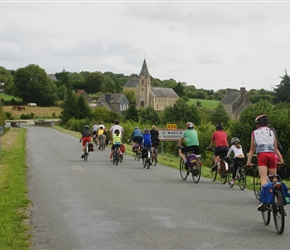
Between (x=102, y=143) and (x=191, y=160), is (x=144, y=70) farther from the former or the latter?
(x=191, y=160)

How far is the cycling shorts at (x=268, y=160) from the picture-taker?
31.7 ft

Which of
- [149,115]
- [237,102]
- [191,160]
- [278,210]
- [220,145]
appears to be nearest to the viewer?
[278,210]

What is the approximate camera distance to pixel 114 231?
9273 mm

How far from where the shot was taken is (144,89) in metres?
180

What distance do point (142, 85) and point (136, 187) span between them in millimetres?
164937

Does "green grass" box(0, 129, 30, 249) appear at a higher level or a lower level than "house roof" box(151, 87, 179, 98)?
lower

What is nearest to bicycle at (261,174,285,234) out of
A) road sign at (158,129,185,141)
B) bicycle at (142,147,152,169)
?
bicycle at (142,147,152,169)

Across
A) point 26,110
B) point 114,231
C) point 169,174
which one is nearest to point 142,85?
point 26,110

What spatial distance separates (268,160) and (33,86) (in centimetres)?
14173

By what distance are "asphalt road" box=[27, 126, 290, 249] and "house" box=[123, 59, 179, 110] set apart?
16044cm

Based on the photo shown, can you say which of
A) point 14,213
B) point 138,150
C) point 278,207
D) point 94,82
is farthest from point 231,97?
point 278,207

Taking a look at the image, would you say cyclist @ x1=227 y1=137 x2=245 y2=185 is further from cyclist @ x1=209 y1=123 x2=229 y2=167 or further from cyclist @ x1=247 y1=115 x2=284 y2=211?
cyclist @ x1=247 y1=115 x2=284 y2=211

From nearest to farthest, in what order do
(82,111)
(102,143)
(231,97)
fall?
1. (102,143)
2. (82,111)
3. (231,97)

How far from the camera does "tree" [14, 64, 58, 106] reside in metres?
147
